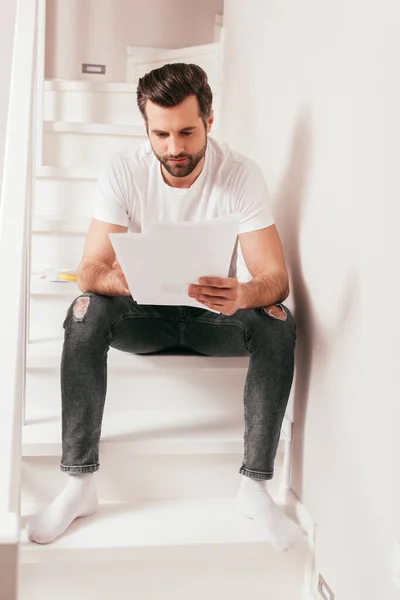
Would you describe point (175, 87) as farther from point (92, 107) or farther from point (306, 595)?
point (92, 107)

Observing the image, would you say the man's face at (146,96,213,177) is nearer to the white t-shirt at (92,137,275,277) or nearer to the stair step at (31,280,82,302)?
the white t-shirt at (92,137,275,277)

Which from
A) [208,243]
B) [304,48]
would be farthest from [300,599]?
[304,48]

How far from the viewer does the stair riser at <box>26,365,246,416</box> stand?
1.74m

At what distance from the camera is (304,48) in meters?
1.64

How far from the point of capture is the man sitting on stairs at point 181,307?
147 cm

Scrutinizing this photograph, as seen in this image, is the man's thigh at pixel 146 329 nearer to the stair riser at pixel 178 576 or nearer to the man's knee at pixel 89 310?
the man's knee at pixel 89 310

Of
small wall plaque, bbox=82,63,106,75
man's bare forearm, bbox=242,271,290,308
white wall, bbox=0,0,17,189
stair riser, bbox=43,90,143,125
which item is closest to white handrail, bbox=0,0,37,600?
man's bare forearm, bbox=242,271,290,308

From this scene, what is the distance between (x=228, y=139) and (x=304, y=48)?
103 cm

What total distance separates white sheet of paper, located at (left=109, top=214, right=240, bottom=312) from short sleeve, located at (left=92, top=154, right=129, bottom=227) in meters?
0.39

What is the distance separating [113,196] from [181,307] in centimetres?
31

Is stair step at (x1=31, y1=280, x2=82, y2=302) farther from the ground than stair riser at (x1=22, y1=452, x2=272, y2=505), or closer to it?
farther from the ground

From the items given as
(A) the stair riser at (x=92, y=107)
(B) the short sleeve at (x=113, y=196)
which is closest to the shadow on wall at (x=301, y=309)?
(B) the short sleeve at (x=113, y=196)

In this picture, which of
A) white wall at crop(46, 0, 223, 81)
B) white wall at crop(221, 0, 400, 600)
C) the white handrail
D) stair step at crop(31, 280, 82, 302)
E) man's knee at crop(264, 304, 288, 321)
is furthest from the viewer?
white wall at crop(46, 0, 223, 81)

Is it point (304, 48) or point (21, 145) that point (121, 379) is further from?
point (304, 48)
